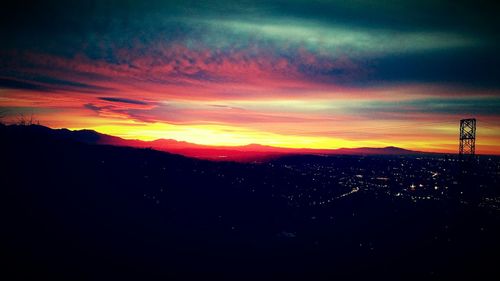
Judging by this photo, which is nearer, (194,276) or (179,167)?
(194,276)

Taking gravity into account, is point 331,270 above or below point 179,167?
below

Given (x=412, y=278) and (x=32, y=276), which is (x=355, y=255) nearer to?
(x=412, y=278)

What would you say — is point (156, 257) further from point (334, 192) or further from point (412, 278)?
point (334, 192)

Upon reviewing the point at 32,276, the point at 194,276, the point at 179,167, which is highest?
the point at 179,167

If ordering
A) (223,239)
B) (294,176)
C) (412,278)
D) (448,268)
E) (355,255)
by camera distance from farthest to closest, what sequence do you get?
(294,176) < (223,239) < (355,255) < (448,268) < (412,278)

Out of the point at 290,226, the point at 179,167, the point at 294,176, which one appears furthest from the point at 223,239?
the point at 294,176

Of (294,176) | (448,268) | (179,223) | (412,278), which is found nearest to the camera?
(412,278)

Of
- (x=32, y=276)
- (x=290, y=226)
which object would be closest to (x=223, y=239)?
(x=290, y=226)
